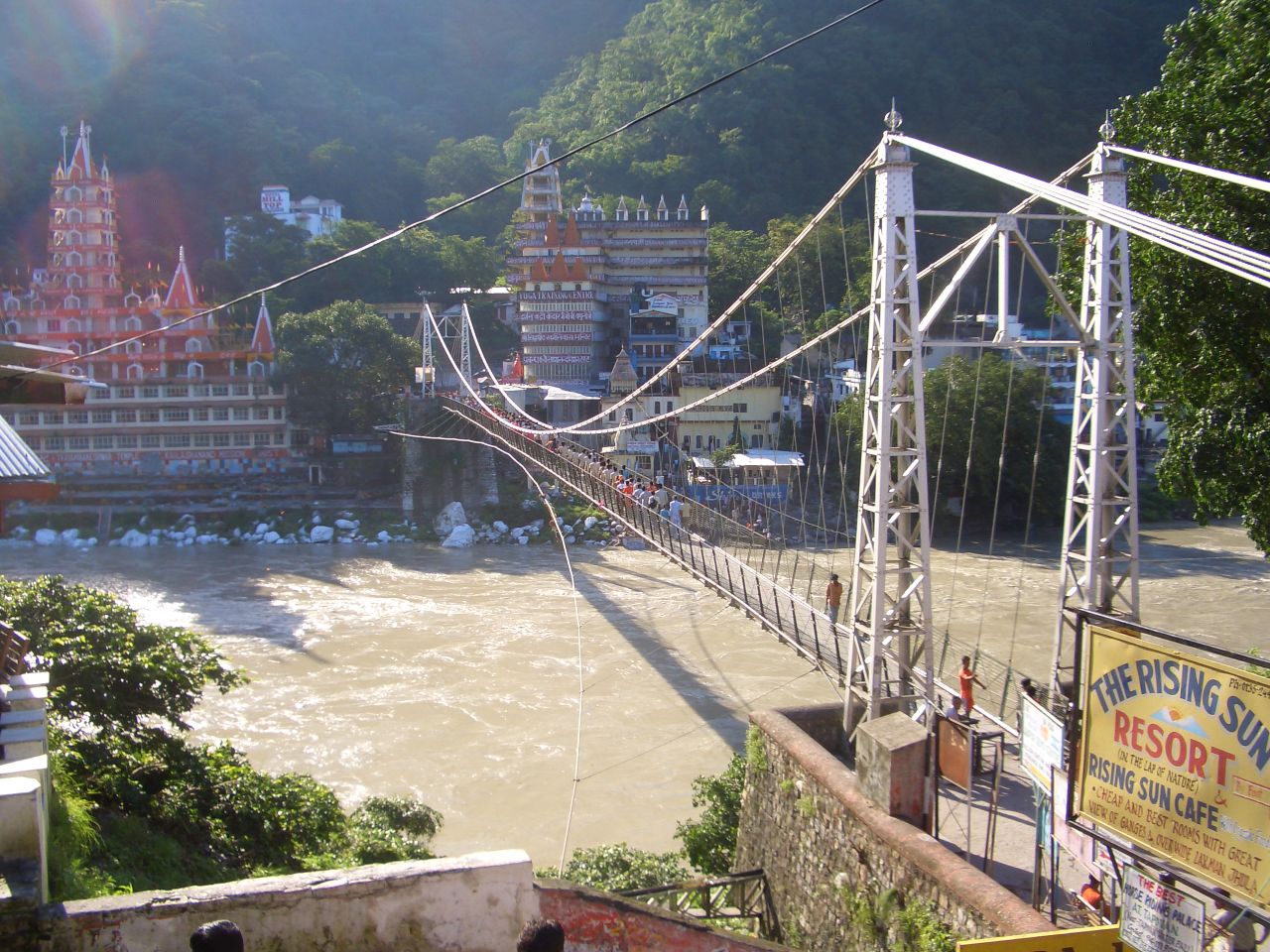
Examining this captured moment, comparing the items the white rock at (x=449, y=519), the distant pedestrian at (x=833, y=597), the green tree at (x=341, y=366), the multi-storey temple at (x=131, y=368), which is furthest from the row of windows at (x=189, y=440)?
the distant pedestrian at (x=833, y=597)

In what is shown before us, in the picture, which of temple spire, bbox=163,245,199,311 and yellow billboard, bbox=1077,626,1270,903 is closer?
yellow billboard, bbox=1077,626,1270,903

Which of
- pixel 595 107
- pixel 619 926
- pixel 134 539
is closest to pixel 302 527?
pixel 134 539

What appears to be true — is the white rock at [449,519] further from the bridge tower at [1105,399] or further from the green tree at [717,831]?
the bridge tower at [1105,399]

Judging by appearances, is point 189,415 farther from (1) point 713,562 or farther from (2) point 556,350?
(1) point 713,562

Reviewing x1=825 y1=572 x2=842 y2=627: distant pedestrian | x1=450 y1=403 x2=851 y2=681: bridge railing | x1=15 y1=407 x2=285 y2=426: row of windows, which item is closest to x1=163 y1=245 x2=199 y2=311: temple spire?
x1=15 y1=407 x2=285 y2=426: row of windows

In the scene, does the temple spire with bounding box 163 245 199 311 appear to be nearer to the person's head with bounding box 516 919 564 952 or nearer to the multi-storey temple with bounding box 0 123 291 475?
the multi-storey temple with bounding box 0 123 291 475
